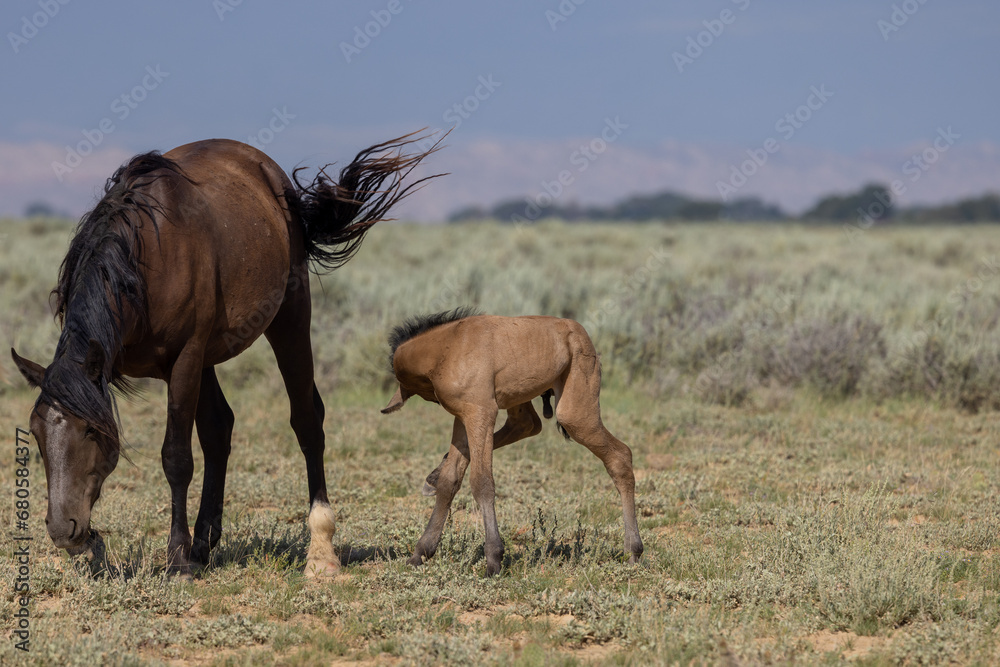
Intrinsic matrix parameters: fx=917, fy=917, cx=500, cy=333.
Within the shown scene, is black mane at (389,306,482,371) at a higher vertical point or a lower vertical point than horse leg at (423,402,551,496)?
higher

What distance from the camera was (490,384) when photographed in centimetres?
496

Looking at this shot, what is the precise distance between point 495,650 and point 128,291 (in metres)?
2.42

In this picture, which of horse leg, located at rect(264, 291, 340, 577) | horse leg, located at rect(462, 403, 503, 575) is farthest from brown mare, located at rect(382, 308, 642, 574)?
horse leg, located at rect(264, 291, 340, 577)

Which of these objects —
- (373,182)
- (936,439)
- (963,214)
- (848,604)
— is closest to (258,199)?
(373,182)

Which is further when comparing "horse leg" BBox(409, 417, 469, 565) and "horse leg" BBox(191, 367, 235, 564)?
"horse leg" BBox(191, 367, 235, 564)

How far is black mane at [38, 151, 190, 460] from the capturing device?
412cm

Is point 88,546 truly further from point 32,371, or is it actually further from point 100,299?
point 100,299

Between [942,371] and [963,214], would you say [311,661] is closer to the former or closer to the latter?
[942,371]

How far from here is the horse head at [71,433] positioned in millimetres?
4113

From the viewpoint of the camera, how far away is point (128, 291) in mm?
4406

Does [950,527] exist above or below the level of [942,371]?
below

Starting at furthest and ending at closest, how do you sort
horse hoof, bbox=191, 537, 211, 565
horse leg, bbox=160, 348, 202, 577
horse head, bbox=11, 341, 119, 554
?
horse hoof, bbox=191, 537, 211, 565 → horse leg, bbox=160, 348, 202, 577 → horse head, bbox=11, 341, 119, 554

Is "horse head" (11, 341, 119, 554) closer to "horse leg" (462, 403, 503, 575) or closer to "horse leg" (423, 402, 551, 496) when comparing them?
"horse leg" (462, 403, 503, 575)

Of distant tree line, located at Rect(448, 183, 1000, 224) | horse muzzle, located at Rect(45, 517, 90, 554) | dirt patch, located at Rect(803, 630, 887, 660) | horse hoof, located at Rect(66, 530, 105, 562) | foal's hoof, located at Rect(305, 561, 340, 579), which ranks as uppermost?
distant tree line, located at Rect(448, 183, 1000, 224)
